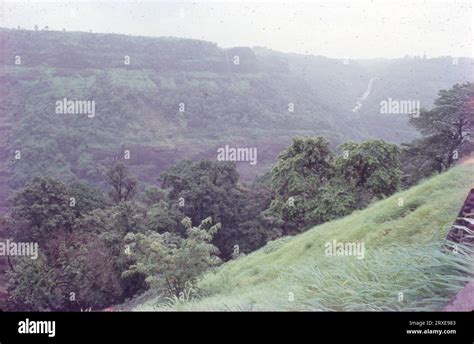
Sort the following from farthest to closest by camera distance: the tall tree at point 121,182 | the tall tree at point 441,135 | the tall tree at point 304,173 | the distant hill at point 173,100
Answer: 1. the tall tree at point 304,173
2. the tall tree at point 121,182
3. the distant hill at point 173,100
4. the tall tree at point 441,135

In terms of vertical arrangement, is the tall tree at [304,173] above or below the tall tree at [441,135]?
below

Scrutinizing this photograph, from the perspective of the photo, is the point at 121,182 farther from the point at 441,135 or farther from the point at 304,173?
the point at 441,135

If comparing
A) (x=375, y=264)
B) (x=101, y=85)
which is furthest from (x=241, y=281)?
(x=101, y=85)

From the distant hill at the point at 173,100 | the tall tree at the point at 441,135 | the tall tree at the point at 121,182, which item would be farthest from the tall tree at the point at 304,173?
the tall tree at the point at 121,182

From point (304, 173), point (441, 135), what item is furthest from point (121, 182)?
point (441, 135)

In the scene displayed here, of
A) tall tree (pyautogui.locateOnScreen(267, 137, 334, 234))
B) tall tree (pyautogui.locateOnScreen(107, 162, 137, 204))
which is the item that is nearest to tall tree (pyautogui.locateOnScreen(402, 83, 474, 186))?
tall tree (pyautogui.locateOnScreen(267, 137, 334, 234))

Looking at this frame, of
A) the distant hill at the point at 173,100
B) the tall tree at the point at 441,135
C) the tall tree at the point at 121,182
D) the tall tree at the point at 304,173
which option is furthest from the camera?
the tall tree at the point at 304,173

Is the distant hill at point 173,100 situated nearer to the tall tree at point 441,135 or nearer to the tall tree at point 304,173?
the tall tree at point 441,135
